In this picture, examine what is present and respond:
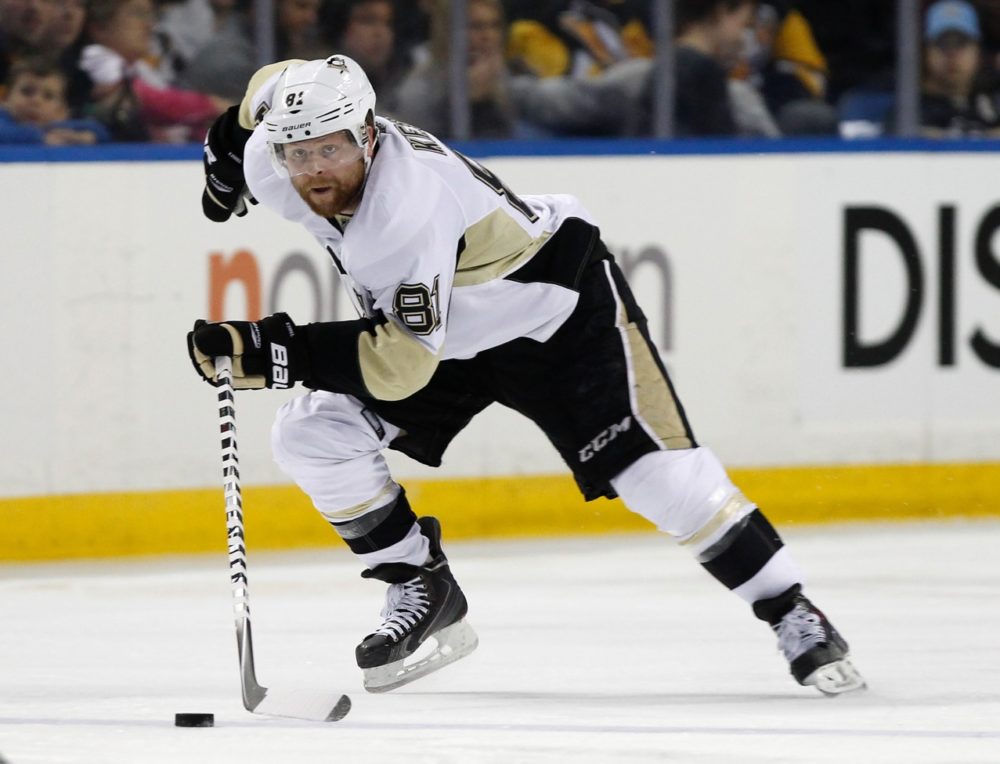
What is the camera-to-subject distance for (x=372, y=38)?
5.65 metres

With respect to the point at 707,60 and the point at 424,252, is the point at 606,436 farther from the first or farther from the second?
the point at 707,60

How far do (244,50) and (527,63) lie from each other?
0.79 metres

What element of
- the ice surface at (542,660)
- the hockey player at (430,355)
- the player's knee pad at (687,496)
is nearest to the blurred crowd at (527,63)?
the ice surface at (542,660)

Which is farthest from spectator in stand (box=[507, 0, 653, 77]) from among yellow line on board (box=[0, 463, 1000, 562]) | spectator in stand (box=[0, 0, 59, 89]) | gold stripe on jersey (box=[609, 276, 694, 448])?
gold stripe on jersey (box=[609, 276, 694, 448])

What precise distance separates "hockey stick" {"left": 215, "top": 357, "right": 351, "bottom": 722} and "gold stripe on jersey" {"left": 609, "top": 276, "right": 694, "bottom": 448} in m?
0.72

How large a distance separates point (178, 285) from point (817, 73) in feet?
6.35

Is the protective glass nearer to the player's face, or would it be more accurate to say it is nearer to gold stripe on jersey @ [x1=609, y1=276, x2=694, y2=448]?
the player's face

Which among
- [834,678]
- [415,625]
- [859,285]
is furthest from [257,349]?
[859,285]

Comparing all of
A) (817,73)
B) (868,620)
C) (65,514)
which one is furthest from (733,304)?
(65,514)

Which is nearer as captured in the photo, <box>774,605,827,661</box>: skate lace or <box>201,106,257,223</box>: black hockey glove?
<box>774,605,827,661</box>: skate lace

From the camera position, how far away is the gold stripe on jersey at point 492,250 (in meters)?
3.65

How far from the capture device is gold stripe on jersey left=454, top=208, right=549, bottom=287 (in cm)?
365

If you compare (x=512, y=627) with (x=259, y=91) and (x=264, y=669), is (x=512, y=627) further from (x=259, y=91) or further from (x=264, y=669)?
(x=259, y=91)

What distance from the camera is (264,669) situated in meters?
4.12
